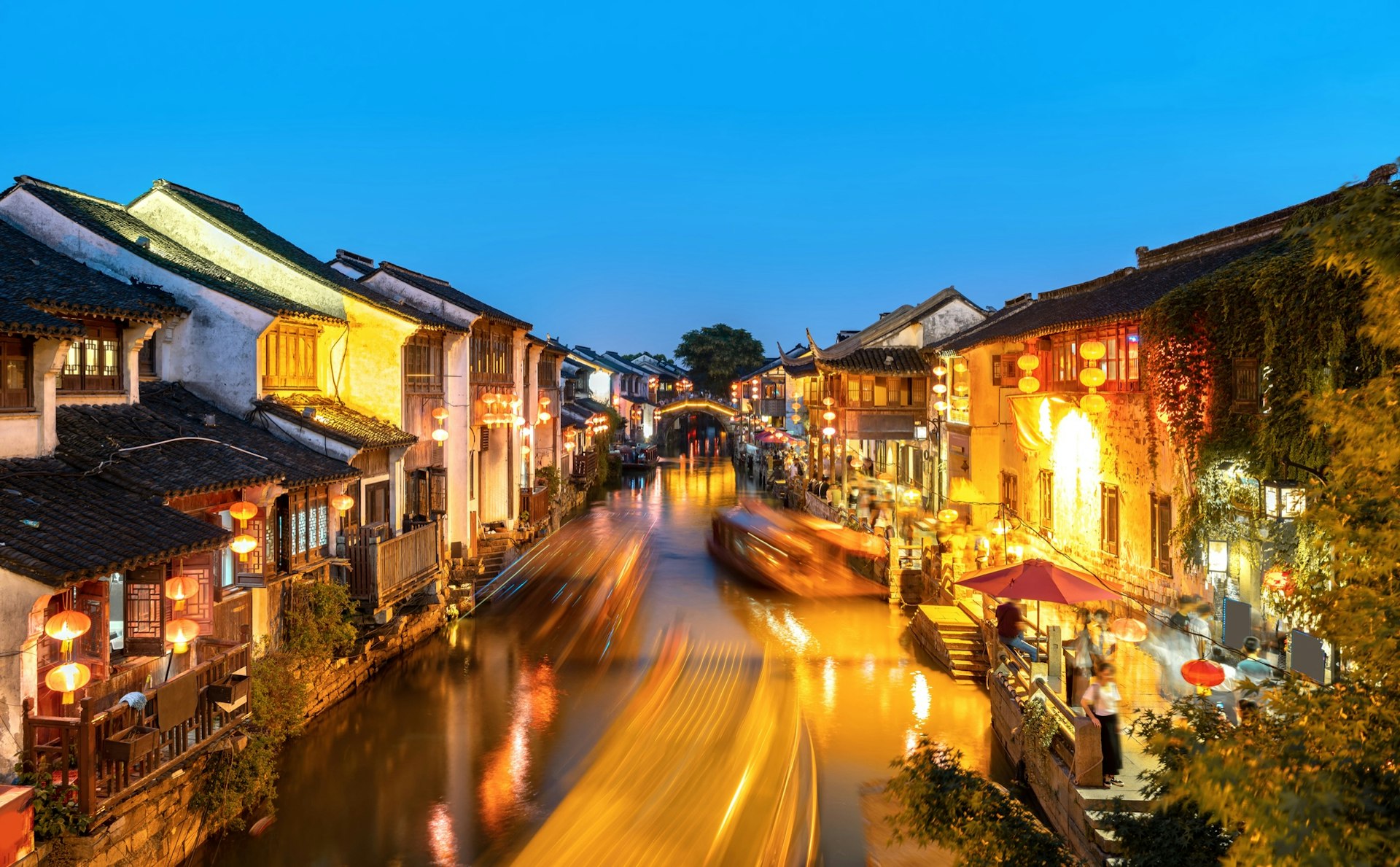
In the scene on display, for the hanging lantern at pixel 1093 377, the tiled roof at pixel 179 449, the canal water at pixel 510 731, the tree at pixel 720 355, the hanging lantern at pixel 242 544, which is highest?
the tree at pixel 720 355

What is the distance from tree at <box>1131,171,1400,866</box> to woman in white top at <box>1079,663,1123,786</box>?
7914mm

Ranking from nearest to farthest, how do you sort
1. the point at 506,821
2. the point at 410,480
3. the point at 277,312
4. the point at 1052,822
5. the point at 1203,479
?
the point at 1052,822 < the point at 506,821 < the point at 1203,479 < the point at 277,312 < the point at 410,480

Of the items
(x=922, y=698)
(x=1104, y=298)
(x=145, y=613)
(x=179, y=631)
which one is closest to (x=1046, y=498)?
(x=1104, y=298)

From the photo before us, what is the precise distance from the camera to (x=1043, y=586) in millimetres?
17469

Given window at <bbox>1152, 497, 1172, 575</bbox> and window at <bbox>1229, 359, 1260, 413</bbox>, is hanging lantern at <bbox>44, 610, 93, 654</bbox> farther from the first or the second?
window at <bbox>1152, 497, 1172, 575</bbox>

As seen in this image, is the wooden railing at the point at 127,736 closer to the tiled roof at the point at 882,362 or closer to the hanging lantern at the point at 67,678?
the hanging lantern at the point at 67,678

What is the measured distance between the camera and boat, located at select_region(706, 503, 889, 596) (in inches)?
1309

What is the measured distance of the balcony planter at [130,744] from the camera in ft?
35.0

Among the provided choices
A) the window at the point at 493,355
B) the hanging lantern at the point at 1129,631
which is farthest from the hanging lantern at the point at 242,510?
the window at the point at 493,355

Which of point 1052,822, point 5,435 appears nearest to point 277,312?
point 5,435

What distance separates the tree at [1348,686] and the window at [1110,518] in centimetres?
1822

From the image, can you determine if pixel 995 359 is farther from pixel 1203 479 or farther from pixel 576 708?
pixel 576 708

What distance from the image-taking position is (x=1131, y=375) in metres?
21.0

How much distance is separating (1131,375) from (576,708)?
14.0m
